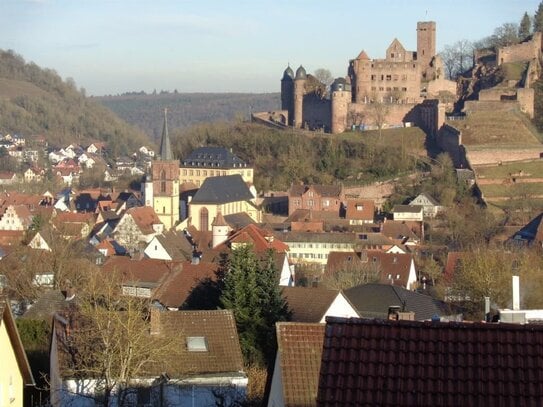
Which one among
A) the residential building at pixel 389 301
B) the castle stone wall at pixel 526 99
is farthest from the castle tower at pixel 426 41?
the residential building at pixel 389 301

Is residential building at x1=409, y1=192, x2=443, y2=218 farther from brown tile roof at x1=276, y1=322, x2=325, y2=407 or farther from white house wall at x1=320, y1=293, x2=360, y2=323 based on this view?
brown tile roof at x1=276, y1=322, x2=325, y2=407

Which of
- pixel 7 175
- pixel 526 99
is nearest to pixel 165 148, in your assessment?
pixel 526 99

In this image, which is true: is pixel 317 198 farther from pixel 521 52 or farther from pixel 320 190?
pixel 521 52

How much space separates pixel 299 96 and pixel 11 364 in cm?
6840

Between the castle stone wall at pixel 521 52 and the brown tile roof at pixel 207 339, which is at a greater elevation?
the castle stone wall at pixel 521 52

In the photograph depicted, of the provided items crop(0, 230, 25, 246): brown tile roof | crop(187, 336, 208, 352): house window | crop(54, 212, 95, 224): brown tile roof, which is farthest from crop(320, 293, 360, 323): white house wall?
crop(54, 212, 95, 224): brown tile roof

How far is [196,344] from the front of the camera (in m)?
16.2

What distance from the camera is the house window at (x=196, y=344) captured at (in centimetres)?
1608

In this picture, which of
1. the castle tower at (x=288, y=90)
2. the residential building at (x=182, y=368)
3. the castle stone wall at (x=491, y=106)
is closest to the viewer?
the residential building at (x=182, y=368)

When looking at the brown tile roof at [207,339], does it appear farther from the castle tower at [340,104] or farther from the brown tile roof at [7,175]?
the brown tile roof at [7,175]

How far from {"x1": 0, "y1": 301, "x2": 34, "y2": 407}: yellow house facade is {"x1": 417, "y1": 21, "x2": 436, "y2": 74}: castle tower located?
229ft

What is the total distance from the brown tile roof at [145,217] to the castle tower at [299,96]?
60.8ft

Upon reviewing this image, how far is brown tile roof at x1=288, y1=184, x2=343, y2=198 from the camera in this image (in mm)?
66750

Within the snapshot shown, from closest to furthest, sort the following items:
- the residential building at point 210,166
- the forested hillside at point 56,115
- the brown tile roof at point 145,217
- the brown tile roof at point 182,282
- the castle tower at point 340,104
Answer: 1. the brown tile roof at point 182,282
2. the brown tile roof at point 145,217
3. the residential building at point 210,166
4. the castle tower at point 340,104
5. the forested hillside at point 56,115
